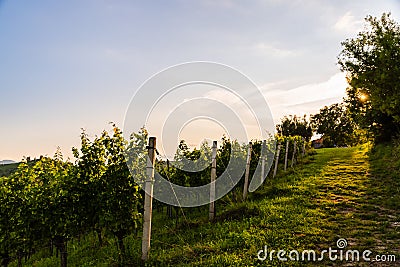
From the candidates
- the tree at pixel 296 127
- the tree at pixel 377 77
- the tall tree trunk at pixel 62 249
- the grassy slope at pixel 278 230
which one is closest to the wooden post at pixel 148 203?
the grassy slope at pixel 278 230

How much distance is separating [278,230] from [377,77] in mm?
16110

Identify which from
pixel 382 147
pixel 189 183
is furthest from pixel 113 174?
pixel 382 147

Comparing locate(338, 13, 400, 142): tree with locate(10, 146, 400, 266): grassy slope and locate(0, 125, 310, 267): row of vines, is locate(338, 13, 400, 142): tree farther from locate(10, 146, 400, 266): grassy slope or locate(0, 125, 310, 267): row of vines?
locate(0, 125, 310, 267): row of vines

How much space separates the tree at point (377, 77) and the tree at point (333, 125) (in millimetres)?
38969

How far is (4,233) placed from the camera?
828cm

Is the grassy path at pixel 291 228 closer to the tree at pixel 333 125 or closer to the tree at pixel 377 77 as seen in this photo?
the tree at pixel 377 77

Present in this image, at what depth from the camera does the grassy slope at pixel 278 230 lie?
5.89 metres

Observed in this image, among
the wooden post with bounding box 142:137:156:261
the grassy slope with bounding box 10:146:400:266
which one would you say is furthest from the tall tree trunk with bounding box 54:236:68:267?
the wooden post with bounding box 142:137:156:261

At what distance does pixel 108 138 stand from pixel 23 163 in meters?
3.53

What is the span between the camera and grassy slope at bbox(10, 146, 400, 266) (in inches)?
232

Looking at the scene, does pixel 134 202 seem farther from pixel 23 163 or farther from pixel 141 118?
pixel 23 163

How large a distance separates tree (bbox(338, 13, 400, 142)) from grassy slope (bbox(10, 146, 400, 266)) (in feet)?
29.8

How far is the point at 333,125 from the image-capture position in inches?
2640

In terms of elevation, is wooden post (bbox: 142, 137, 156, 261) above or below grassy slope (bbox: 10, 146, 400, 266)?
above
